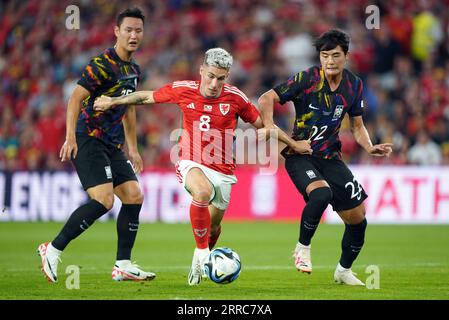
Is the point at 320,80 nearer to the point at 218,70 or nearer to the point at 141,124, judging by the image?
the point at 218,70

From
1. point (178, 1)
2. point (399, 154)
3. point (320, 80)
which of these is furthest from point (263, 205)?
point (320, 80)

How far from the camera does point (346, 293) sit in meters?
8.42

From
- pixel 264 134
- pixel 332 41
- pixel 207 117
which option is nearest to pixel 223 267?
pixel 264 134

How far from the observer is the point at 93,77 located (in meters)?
9.17

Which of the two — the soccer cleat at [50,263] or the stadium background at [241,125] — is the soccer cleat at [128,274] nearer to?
the soccer cleat at [50,263]

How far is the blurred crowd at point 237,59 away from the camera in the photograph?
19.8m

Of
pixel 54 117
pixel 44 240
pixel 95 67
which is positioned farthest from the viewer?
pixel 54 117

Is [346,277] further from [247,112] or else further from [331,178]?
[247,112]

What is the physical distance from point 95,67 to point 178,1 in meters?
14.5

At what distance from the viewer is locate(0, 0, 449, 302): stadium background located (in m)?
14.6

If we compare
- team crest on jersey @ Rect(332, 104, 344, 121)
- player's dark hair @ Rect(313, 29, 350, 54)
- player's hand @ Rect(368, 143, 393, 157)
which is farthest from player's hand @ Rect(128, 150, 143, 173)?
player's hand @ Rect(368, 143, 393, 157)

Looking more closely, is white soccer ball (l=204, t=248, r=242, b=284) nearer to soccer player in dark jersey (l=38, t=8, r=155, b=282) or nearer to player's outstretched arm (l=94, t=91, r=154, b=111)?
soccer player in dark jersey (l=38, t=8, r=155, b=282)

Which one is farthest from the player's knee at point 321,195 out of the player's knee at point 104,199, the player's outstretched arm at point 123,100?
the player's knee at point 104,199

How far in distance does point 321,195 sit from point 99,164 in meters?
2.21
